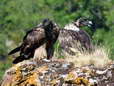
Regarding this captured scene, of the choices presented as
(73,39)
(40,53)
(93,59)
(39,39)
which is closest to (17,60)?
(40,53)

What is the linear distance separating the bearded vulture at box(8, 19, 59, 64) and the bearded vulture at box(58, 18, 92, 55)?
0.54 metres

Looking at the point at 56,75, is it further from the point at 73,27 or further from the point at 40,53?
the point at 73,27

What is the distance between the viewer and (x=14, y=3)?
5344 centimetres

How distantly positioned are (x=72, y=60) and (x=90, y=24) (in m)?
4.31

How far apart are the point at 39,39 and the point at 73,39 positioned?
1.15 metres

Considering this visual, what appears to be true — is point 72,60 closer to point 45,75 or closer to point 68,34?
point 45,75

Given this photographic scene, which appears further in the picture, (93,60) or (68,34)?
(68,34)

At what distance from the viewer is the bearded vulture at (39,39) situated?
13117 mm

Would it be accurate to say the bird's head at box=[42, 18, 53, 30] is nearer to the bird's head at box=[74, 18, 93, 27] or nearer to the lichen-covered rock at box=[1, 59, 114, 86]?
the lichen-covered rock at box=[1, 59, 114, 86]

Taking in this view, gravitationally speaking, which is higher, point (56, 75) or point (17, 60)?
point (17, 60)

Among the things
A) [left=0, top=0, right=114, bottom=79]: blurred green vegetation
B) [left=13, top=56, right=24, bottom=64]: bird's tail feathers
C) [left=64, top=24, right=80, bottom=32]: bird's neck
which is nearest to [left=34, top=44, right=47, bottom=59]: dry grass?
[left=13, top=56, right=24, bottom=64]: bird's tail feathers

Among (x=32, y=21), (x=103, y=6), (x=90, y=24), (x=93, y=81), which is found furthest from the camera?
(x=103, y=6)

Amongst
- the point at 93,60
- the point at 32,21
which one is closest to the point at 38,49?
the point at 93,60

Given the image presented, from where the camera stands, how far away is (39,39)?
13.2 m
